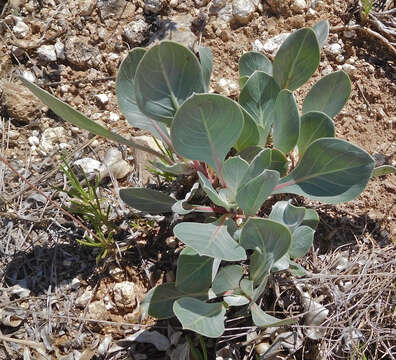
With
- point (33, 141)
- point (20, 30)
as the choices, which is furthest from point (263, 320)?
point (20, 30)

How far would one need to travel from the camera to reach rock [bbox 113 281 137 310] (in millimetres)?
1590

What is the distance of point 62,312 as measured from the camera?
5.23 ft

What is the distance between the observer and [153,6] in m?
2.12

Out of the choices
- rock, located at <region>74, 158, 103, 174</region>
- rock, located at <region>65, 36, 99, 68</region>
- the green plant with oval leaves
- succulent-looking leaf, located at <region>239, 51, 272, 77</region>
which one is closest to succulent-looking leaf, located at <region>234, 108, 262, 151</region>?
the green plant with oval leaves

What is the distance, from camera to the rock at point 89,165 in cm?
182

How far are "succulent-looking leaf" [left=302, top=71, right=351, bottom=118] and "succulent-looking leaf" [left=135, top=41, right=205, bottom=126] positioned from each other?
432 millimetres

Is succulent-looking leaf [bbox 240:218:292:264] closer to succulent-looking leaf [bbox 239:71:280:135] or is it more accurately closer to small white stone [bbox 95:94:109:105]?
succulent-looking leaf [bbox 239:71:280:135]

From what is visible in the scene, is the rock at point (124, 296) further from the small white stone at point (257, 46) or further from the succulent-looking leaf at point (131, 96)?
the small white stone at point (257, 46)

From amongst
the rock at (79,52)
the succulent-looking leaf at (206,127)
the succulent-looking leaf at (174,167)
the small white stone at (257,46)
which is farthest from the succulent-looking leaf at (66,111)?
the small white stone at (257,46)

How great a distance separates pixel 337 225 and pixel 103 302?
0.94 metres

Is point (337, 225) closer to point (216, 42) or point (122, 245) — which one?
point (122, 245)

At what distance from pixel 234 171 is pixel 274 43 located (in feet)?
3.10

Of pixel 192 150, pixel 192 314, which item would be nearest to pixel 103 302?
pixel 192 314

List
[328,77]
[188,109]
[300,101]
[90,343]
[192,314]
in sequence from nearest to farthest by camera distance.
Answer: [188,109], [192,314], [328,77], [90,343], [300,101]
